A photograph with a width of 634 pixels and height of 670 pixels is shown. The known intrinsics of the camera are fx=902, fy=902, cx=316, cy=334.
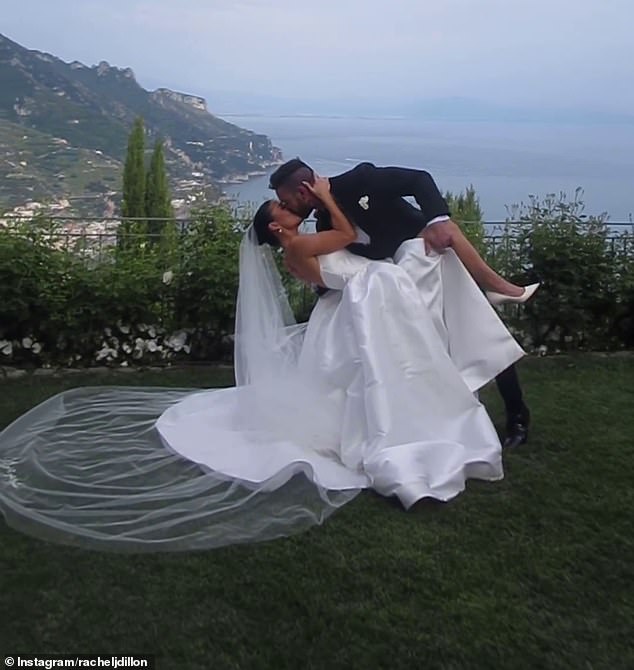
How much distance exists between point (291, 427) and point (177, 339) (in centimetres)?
195

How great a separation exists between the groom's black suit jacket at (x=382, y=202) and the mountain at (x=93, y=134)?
2286mm

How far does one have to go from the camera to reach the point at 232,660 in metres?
2.57

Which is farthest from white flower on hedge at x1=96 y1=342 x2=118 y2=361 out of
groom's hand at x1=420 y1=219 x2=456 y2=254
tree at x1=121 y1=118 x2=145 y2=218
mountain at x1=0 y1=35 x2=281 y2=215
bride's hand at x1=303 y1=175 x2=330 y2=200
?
groom's hand at x1=420 y1=219 x2=456 y2=254

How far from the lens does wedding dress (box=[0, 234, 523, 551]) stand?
3.48m

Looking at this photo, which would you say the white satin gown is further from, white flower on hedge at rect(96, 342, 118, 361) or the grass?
white flower on hedge at rect(96, 342, 118, 361)

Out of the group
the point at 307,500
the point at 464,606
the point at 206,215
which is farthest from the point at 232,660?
the point at 206,215

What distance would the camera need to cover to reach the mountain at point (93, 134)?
744cm

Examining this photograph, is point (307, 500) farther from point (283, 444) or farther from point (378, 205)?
point (378, 205)

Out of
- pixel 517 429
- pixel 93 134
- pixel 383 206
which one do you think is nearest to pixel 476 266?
pixel 383 206

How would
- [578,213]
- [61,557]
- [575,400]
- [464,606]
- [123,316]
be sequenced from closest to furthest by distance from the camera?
1. [464,606]
2. [61,557]
3. [575,400]
4. [123,316]
5. [578,213]

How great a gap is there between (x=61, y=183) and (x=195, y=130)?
2.56m

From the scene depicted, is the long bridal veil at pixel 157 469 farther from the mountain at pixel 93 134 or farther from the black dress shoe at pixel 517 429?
the mountain at pixel 93 134

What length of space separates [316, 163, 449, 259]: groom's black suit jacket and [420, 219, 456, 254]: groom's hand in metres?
0.06

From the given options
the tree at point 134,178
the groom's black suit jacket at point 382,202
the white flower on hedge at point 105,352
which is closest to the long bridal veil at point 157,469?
the groom's black suit jacket at point 382,202
